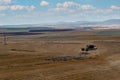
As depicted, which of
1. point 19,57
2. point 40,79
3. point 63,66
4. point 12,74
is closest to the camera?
point 40,79

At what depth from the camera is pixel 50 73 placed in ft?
160

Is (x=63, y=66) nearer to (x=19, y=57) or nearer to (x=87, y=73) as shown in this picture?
(x=87, y=73)

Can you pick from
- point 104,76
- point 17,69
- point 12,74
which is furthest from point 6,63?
point 104,76

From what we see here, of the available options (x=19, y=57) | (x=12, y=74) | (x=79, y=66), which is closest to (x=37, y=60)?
(x=19, y=57)

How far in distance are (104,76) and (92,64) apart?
34.5ft

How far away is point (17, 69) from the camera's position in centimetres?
5162

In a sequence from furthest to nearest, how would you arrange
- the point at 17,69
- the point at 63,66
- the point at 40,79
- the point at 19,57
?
the point at 19,57 < the point at 63,66 < the point at 17,69 < the point at 40,79

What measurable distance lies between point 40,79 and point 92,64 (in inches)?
660

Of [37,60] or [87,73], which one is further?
[37,60]

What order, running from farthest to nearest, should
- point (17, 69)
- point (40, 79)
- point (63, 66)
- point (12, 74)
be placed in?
1. point (63, 66)
2. point (17, 69)
3. point (12, 74)
4. point (40, 79)

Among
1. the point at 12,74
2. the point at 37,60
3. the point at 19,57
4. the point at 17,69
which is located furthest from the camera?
the point at 19,57

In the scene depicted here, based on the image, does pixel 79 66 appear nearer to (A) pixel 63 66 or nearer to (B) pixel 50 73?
(A) pixel 63 66

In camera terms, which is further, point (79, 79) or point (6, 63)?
point (6, 63)

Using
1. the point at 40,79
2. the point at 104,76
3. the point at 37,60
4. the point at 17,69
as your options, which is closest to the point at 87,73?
the point at 104,76
